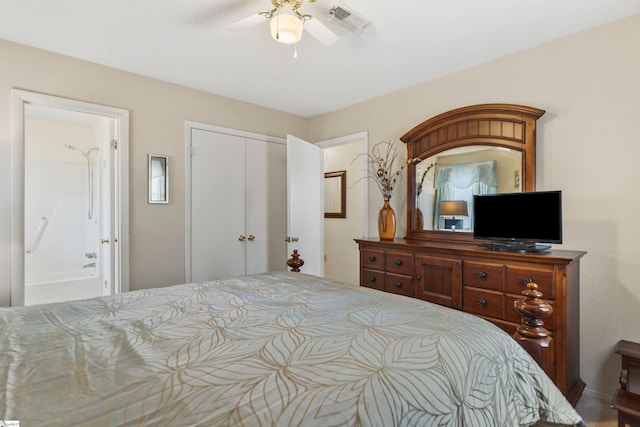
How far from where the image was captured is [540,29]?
2.26 meters

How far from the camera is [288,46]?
2529 mm

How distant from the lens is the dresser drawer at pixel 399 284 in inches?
107

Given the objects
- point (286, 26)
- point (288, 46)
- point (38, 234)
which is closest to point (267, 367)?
point (286, 26)

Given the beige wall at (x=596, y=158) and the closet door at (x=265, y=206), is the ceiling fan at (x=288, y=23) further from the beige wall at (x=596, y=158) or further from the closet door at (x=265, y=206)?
the closet door at (x=265, y=206)

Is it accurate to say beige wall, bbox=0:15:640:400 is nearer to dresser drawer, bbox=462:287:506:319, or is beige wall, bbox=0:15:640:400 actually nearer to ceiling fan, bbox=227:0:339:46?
dresser drawer, bbox=462:287:506:319

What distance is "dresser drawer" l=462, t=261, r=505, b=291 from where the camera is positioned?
2.19 metres

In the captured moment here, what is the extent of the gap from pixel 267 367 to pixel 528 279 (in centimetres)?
185

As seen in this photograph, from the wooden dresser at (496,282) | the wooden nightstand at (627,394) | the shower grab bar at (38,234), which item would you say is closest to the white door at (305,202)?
the wooden dresser at (496,282)

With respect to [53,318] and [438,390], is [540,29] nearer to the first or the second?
[438,390]

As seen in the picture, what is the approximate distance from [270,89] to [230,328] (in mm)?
2790

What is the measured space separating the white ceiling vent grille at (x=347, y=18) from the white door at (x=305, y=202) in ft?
5.75

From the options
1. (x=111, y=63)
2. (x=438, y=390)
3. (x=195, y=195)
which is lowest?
(x=438, y=390)

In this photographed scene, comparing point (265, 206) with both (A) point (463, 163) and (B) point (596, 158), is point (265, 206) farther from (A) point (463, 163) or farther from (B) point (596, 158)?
(B) point (596, 158)

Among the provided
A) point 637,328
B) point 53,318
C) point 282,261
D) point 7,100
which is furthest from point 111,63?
point 637,328
